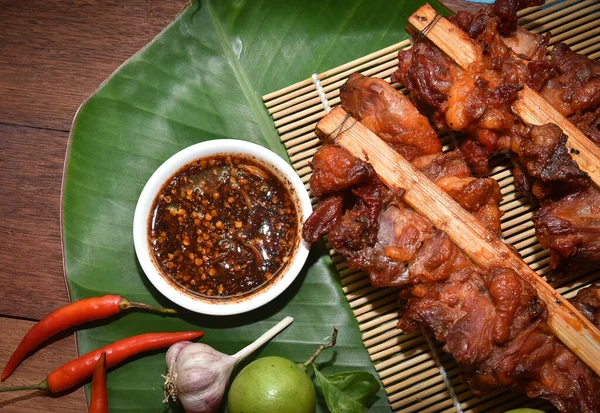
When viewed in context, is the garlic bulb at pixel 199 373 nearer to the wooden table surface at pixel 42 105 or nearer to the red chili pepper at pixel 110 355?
the red chili pepper at pixel 110 355

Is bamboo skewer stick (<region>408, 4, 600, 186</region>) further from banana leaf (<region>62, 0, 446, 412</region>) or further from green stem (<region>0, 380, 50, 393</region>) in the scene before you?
green stem (<region>0, 380, 50, 393</region>)

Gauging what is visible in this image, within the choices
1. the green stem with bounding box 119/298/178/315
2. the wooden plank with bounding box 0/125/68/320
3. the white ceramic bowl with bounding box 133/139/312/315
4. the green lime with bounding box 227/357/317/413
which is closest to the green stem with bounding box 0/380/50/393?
the wooden plank with bounding box 0/125/68/320

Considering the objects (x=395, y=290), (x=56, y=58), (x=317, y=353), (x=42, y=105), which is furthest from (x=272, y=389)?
(x=56, y=58)

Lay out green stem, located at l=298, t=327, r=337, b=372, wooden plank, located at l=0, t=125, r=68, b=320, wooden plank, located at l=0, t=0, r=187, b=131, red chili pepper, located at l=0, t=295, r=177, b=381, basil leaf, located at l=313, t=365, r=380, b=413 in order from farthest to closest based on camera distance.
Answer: wooden plank, located at l=0, t=0, r=187, b=131, wooden plank, located at l=0, t=125, r=68, b=320, red chili pepper, located at l=0, t=295, r=177, b=381, green stem, located at l=298, t=327, r=337, b=372, basil leaf, located at l=313, t=365, r=380, b=413

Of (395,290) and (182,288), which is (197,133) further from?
(395,290)

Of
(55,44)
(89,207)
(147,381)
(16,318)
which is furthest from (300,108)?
(16,318)
